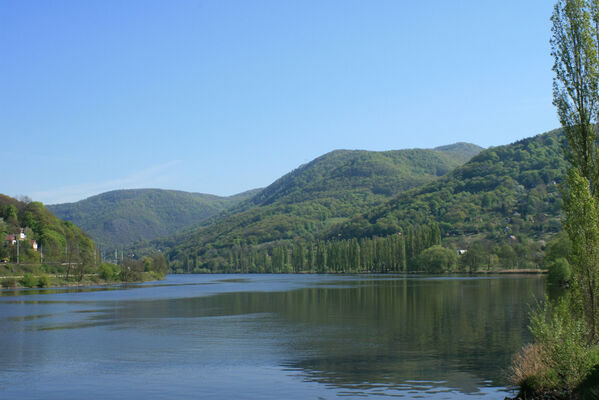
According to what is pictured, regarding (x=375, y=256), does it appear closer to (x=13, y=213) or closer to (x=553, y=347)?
(x=13, y=213)

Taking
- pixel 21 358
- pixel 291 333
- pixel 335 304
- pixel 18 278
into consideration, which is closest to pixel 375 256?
pixel 18 278

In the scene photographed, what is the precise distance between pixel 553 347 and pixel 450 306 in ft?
140

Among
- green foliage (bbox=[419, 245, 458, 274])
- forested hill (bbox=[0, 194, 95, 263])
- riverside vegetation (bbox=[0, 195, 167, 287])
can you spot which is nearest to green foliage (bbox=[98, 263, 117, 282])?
riverside vegetation (bbox=[0, 195, 167, 287])

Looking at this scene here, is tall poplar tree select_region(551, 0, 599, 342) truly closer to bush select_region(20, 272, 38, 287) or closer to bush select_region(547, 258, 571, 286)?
bush select_region(547, 258, 571, 286)

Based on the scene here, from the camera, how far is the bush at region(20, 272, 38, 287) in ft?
425

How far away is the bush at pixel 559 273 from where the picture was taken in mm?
88000

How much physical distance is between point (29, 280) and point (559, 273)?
10698 centimetres

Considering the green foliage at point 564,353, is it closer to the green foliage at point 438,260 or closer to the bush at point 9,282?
the bush at point 9,282

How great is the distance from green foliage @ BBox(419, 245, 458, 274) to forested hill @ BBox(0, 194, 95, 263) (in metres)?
94.0

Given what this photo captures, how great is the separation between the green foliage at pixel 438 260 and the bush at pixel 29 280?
103892 mm

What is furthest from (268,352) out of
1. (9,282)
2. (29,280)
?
(9,282)

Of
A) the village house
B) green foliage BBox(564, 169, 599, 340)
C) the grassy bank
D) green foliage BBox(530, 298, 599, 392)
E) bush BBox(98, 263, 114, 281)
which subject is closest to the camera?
green foliage BBox(530, 298, 599, 392)

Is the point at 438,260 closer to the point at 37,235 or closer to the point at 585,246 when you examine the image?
the point at 37,235

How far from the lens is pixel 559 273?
89.8 meters
